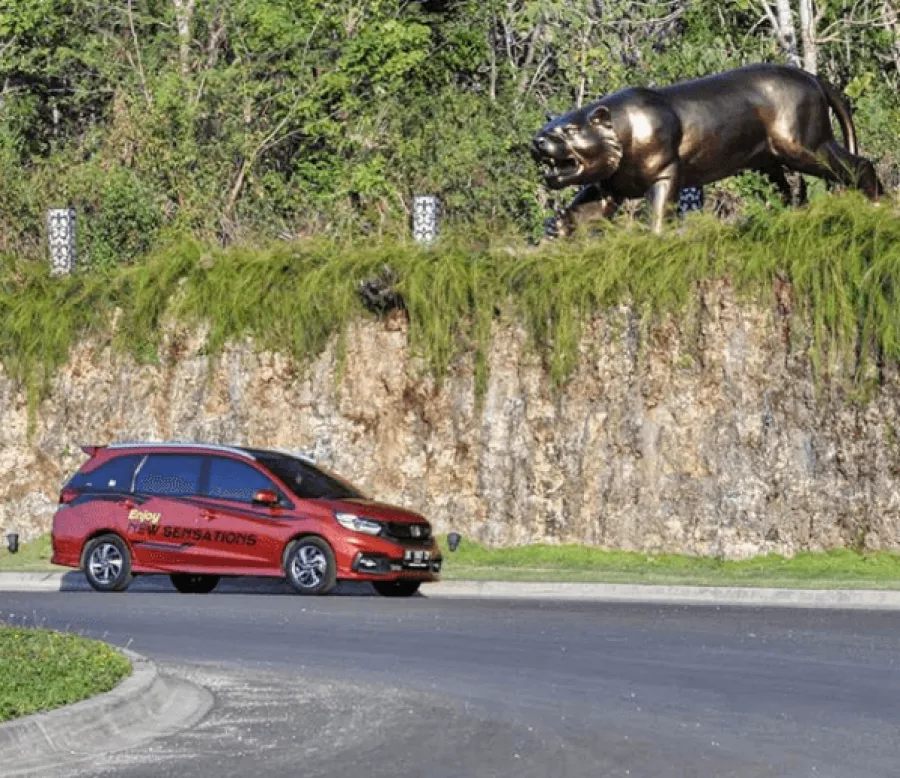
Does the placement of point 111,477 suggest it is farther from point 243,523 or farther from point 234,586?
point 243,523

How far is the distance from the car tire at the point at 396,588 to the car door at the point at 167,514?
1.90 m

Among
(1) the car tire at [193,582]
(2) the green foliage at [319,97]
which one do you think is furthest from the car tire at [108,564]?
(2) the green foliage at [319,97]

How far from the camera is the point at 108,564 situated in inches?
1007

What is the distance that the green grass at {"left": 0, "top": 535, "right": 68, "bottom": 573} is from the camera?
94.2ft

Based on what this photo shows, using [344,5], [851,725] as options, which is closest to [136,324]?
[344,5]

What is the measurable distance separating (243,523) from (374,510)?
4.50 feet

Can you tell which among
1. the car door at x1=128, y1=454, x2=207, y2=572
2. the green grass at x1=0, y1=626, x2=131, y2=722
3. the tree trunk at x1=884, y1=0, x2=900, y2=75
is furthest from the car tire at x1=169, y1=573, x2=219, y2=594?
the tree trunk at x1=884, y1=0, x2=900, y2=75

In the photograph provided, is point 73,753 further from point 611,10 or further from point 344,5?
point 344,5

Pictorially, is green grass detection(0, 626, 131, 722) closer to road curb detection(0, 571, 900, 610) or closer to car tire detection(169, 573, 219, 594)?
road curb detection(0, 571, 900, 610)

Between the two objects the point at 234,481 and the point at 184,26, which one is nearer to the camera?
the point at 234,481

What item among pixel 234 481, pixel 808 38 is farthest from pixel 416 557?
pixel 808 38

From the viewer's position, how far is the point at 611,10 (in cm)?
4250

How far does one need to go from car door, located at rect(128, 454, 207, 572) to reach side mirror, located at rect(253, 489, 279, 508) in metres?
0.73

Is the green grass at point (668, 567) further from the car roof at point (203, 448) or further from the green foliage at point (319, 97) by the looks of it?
the green foliage at point (319, 97)
